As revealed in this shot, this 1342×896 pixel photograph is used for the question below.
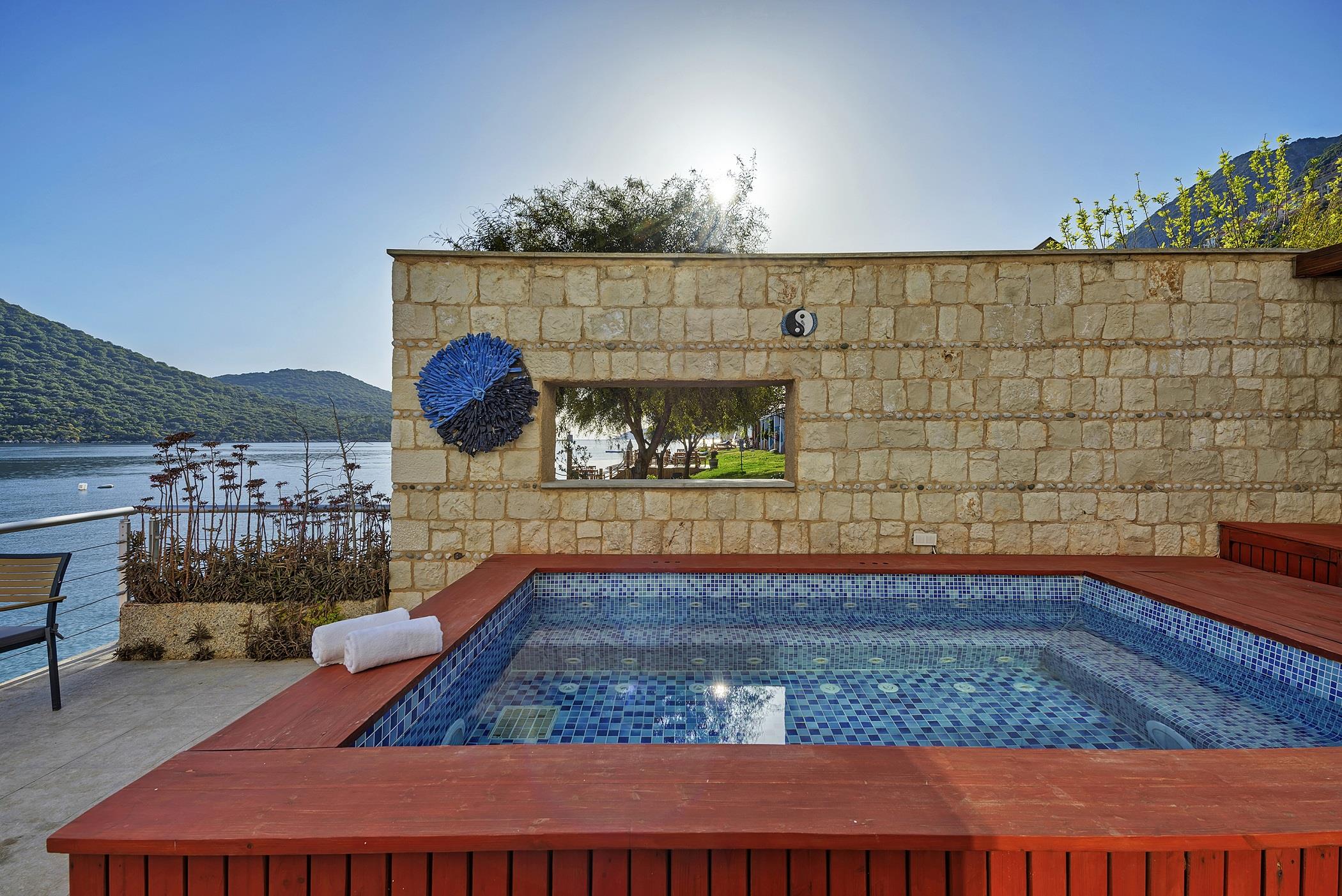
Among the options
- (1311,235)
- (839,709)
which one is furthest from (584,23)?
(1311,235)

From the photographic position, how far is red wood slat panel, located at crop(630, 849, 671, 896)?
1.26m

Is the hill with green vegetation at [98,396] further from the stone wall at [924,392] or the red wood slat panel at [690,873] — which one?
the red wood slat panel at [690,873]

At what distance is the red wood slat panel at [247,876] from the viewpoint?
4.12ft

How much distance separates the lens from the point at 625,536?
488 centimetres

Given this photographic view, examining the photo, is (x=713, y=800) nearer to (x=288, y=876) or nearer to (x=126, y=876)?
(x=288, y=876)

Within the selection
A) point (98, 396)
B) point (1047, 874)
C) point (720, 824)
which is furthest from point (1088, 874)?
point (98, 396)

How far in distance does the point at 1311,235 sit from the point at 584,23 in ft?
41.1

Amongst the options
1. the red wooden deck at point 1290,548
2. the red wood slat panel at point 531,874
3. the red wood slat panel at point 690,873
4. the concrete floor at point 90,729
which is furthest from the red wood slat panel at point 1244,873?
the red wooden deck at point 1290,548

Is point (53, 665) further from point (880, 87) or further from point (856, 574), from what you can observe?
point (880, 87)

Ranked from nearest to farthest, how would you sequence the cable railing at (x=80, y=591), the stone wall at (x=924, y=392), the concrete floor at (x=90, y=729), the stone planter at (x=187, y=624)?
the concrete floor at (x=90, y=729), the cable railing at (x=80, y=591), the stone planter at (x=187, y=624), the stone wall at (x=924, y=392)

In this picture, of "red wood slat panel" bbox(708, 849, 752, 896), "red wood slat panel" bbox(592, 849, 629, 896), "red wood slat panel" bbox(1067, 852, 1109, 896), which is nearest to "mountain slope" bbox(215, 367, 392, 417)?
"red wood slat panel" bbox(592, 849, 629, 896)

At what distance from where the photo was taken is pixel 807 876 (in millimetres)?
1263

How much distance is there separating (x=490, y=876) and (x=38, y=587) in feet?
Result: 12.2

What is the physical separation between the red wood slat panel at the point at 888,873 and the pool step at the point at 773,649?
6.71ft
